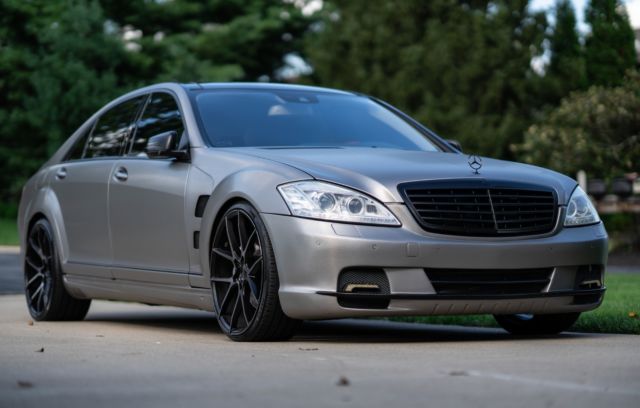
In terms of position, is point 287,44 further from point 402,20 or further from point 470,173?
point 470,173

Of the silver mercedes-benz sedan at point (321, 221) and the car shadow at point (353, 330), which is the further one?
the car shadow at point (353, 330)

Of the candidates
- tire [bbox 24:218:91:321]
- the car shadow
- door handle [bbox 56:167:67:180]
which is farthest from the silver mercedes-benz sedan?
door handle [bbox 56:167:67:180]

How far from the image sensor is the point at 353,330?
30.4 ft

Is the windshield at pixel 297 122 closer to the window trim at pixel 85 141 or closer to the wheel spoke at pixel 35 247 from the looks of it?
the window trim at pixel 85 141

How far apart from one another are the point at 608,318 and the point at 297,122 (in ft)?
7.94

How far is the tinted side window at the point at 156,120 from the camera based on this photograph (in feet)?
29.9

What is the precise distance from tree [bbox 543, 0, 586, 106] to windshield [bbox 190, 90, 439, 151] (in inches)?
1044

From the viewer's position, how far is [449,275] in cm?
743

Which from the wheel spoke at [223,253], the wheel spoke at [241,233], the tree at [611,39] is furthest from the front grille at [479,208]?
the tree at [611,39]

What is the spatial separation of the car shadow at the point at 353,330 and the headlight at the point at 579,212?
2.38 ft

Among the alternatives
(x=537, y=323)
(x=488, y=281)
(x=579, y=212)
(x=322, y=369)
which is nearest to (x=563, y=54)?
(x=537, y=323)

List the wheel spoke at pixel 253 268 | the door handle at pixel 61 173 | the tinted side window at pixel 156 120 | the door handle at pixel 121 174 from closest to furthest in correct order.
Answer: the wheel spoke at pixel 253 268 → the tinted side window at pixel 156 120 → the door handle at pixel 121 174 → the door handle at pixel 61 173

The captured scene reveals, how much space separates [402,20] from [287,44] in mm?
12246

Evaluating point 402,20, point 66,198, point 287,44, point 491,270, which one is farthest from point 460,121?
point 491,270
